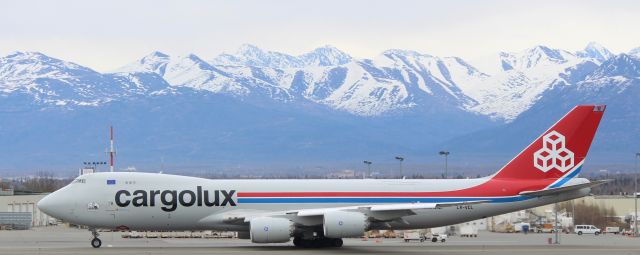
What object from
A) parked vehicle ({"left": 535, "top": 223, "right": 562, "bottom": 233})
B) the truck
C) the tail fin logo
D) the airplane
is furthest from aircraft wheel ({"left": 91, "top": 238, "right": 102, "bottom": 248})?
parked vehicle ({"left": 535, "top": 223, "right": 562, "bottom": 233})

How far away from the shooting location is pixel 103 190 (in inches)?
2212

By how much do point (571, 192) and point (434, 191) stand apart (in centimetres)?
646

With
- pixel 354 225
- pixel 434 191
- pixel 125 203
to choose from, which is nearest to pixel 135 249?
pixel 125 203

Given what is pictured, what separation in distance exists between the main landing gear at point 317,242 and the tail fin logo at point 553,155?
10368 mm

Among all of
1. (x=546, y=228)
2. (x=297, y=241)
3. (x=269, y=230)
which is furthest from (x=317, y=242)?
(x=546, y=228)

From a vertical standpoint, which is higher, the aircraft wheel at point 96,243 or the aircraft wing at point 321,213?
the aircraft wing at point 321,213

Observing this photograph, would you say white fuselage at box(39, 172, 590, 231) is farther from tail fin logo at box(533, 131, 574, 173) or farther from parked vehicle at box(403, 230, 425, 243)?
parked vehicle at box(403, 230, 425, 243)

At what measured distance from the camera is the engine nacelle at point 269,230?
53281mm

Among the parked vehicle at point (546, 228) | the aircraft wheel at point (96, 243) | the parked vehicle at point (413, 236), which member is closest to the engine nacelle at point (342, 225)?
the aircraft wheel at point (96, 243)

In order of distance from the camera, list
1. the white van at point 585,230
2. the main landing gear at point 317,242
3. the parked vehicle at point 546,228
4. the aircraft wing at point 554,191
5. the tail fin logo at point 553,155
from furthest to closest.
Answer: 1. the parked vehicle at point 546,228
2. the white van at point 585,230
3. the tail fin logo at point 553,155
4. the main landing gear at point 317,242
5. the aircraft wing at point 554,191

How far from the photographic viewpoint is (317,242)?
5600 centimetres

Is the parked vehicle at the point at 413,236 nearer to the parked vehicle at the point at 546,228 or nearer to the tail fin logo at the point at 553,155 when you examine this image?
the tail fin logo at the point at 553,155

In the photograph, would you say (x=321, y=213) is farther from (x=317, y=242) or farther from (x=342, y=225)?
(x=317, y=242)

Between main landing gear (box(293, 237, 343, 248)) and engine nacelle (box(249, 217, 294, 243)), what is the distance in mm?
2382
